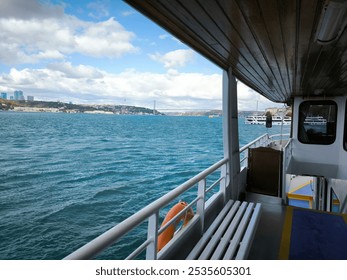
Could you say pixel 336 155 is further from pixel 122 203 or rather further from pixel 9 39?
pixel 9 39

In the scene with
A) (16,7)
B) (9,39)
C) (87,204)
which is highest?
(9,39)

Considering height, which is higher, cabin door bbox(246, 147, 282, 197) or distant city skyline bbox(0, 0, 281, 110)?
distant city skyline bbox(0, 0, 281, 110)

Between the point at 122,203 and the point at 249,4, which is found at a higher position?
the point at 249,4

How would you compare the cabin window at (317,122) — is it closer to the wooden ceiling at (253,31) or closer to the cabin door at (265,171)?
the cabin door at (265,171)

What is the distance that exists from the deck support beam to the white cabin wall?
3439 mm

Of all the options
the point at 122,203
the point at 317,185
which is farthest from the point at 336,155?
the point at 122,203

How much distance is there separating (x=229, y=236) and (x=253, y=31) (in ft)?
5.73

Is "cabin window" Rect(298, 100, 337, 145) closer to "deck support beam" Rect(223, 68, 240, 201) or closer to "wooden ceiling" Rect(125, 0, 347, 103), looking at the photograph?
"wooden ceiling" Rect(125, 0, 347, 103)

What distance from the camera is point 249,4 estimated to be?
134 centimetres

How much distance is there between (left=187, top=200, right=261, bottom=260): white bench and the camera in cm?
188

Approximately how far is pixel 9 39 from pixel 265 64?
3178cm

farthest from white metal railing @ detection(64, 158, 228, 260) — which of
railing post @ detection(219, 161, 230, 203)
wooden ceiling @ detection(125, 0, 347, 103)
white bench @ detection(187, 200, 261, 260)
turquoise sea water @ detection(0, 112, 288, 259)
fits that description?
turquoise sea water @ detection(0, 112, 288, 259)

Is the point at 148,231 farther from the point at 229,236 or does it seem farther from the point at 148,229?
the point at 229,236

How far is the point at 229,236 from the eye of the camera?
7.09ft
